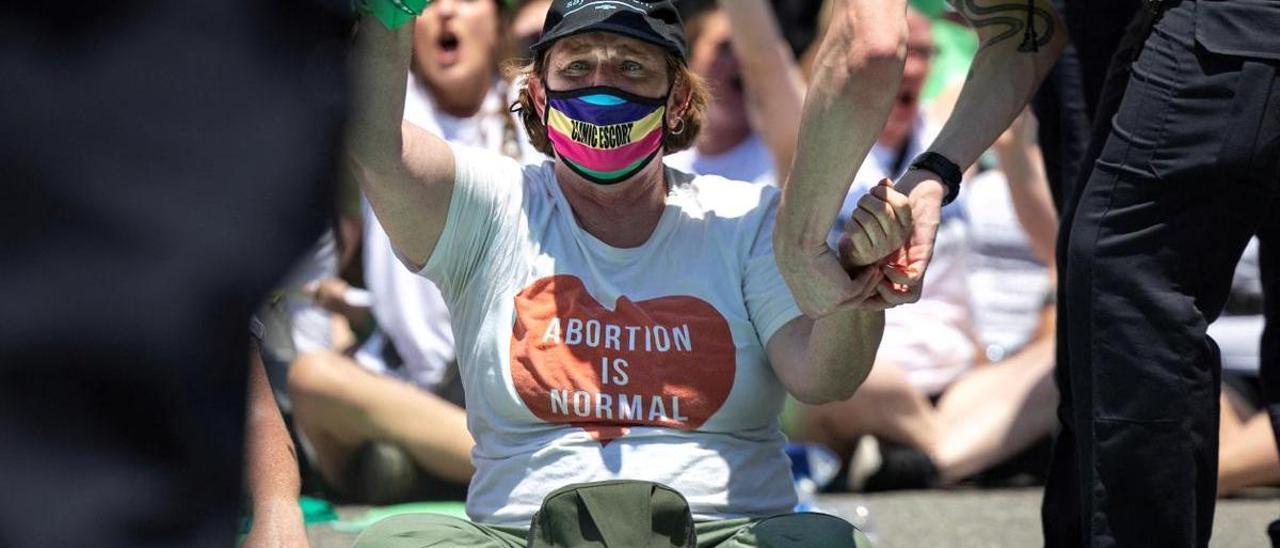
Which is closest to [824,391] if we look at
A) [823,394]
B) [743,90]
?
[823,394]

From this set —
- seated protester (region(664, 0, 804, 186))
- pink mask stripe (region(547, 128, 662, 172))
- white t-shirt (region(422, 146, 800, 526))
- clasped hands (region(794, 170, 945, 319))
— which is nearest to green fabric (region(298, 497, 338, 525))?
seated protester (region(664, 0, 804, 186))

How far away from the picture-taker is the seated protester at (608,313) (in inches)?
121

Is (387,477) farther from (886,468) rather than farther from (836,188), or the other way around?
(836,188)

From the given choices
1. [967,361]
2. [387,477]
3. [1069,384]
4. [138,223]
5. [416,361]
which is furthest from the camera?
[967,361]

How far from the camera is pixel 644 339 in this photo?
3137 millimetres

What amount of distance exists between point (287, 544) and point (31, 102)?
4.39 ft

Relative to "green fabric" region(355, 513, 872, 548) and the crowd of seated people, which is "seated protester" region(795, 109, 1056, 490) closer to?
the crowd of seated people

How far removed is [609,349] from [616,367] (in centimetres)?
3

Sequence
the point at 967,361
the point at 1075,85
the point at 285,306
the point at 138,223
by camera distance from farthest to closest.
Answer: the point at 967,361 < the point at 1075,85 < the point at 285,306 < the point at 138,223

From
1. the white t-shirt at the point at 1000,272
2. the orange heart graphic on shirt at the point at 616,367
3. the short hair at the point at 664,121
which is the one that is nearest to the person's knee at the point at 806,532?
the orange heart graphic on shirt at the point at 616,367

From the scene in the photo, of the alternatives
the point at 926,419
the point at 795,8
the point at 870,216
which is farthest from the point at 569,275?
the point at 795,8

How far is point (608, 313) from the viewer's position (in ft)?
10.4

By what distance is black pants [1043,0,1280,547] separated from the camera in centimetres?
291

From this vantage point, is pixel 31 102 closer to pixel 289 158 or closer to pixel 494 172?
pixel 289 158
